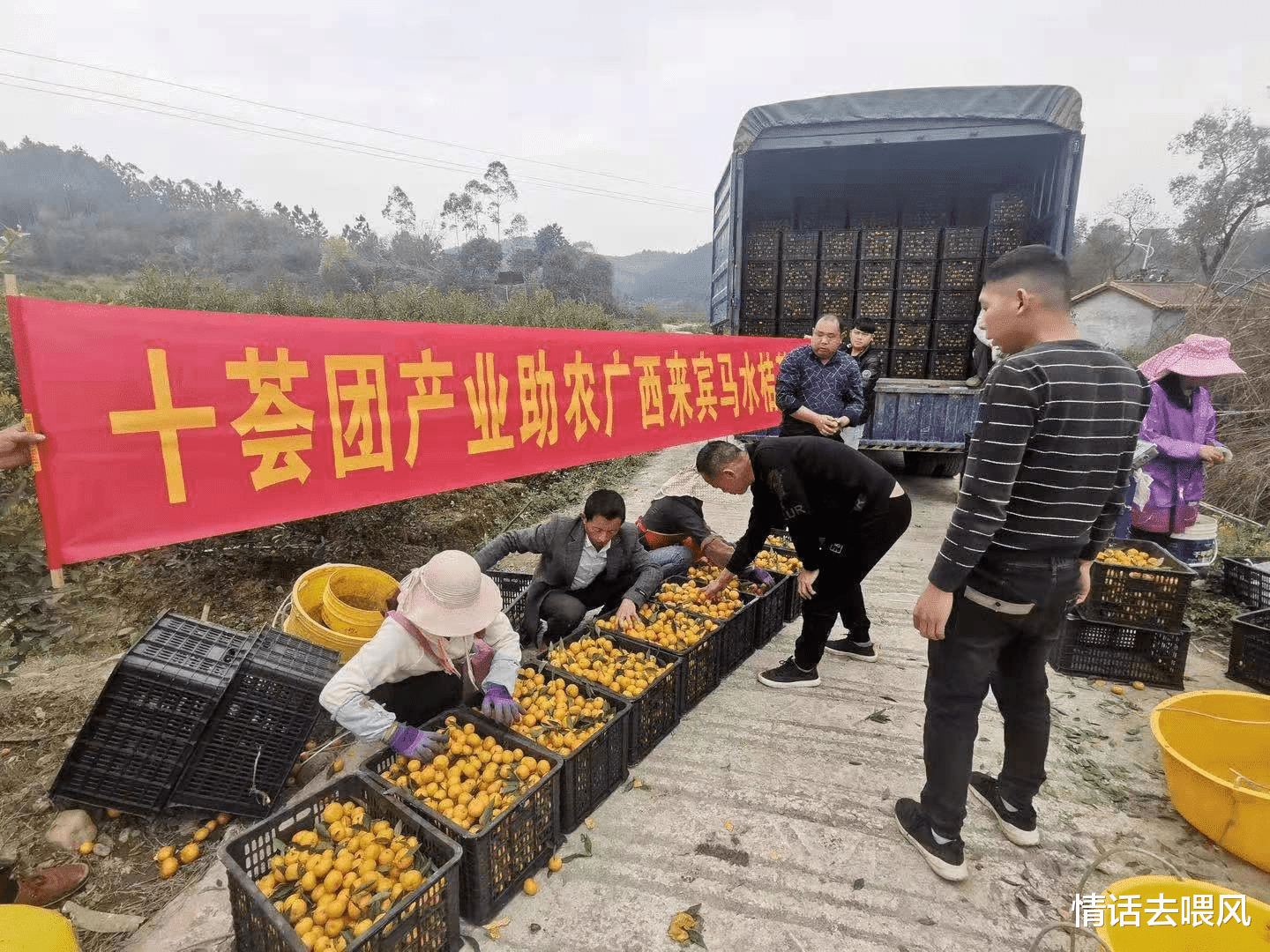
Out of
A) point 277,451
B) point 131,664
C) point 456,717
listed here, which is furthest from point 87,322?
point 456,717

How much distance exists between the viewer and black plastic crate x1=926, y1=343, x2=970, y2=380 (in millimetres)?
8484

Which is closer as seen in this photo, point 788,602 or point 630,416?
point 788,602

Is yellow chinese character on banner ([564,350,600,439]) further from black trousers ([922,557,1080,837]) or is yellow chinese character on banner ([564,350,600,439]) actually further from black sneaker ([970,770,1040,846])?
black sneaker ([970,770,1040,846])

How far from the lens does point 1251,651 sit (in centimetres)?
417

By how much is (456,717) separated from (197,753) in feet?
3.79

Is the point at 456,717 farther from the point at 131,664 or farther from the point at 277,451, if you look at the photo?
the point at 277,451

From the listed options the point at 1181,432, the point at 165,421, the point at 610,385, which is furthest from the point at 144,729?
the point at 1181,432

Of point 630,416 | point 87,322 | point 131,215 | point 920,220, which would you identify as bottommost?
point 630,416

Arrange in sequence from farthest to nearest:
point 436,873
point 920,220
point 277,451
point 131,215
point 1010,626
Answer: point 131,215
point 920,220
point 277,451
point 1010,626
point 436,873

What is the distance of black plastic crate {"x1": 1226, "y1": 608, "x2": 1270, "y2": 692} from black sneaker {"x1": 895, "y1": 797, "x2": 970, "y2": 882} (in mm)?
3016

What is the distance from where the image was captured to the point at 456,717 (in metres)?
3.13

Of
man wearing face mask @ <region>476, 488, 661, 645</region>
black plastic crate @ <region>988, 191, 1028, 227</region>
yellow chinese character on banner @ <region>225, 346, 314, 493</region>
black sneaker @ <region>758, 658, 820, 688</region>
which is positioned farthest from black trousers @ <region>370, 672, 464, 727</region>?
black plastic crate @ <region>988, 191, 1028, 227</region>

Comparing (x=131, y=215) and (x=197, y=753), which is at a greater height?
(x=131, y=215)

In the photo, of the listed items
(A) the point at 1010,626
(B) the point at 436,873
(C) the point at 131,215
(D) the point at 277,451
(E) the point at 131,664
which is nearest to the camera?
(B) the point at 436,873
